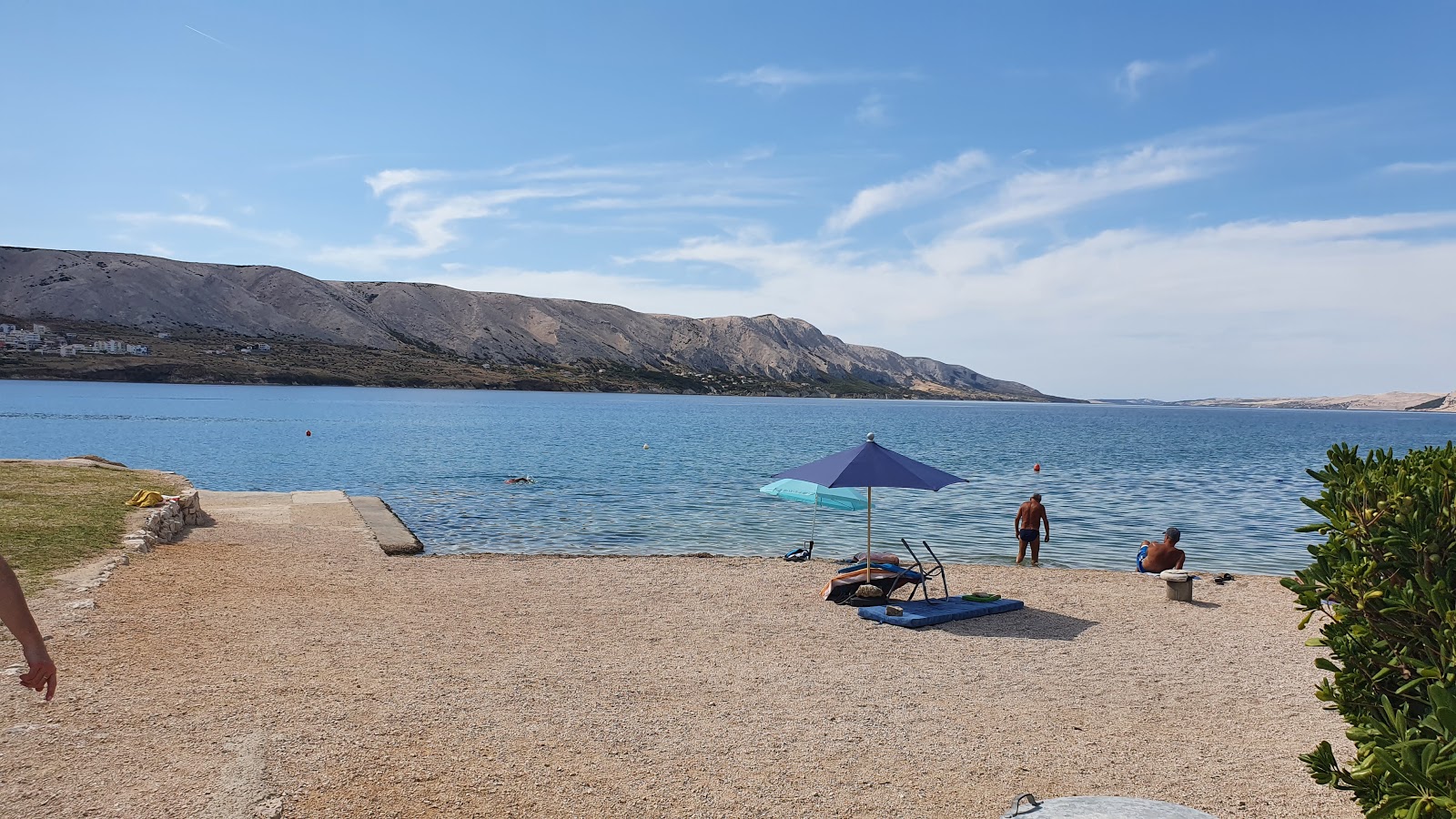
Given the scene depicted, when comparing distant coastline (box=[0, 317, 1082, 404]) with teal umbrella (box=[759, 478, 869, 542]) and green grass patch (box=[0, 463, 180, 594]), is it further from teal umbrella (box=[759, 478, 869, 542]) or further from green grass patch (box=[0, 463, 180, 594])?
teal umbrella (box=[759, 478, 869, 542])

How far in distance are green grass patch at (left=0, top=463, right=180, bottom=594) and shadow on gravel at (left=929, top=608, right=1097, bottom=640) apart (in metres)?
11.2

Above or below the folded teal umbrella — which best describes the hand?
above

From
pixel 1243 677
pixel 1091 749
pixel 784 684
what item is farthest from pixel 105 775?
pixel 1243 677

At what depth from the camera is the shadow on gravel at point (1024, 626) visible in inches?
450

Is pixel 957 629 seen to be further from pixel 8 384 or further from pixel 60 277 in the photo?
pixel 60 277

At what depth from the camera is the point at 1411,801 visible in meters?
3.12

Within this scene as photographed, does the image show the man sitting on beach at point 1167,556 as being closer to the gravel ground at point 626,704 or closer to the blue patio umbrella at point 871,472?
the gravel ground at point 626,704

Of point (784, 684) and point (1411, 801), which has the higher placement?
point (1411, 801)

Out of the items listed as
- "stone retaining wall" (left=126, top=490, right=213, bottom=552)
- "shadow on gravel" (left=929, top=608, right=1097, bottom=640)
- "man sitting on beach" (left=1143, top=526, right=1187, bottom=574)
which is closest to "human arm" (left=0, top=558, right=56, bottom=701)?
"shadow on gravel" (left=929, top=608, right=1097, bottom=640)

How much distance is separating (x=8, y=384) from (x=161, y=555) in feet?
458

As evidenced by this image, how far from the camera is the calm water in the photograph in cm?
2309

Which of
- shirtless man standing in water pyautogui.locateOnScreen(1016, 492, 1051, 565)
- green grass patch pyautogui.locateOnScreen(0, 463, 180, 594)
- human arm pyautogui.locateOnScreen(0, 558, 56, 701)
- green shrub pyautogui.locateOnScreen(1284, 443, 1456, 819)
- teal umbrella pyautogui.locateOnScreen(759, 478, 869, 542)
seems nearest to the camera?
green shrub pyautogui.locateOnScreen(1284, 443, 1456, 819)

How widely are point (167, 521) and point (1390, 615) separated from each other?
1726cm

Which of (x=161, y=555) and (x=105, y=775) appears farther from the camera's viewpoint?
(x=161, y=555)
